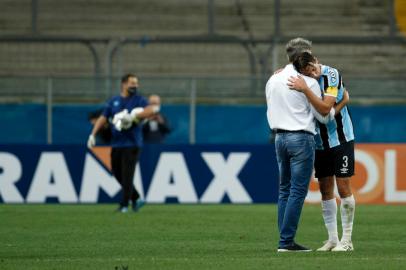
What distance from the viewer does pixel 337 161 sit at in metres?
11.6

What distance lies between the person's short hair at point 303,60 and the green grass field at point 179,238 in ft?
5.86

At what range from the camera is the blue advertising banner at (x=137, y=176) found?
67.6 feet

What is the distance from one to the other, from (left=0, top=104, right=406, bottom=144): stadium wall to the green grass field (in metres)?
3.36

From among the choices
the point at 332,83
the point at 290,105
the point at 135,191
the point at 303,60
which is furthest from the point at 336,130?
the point at 135,191

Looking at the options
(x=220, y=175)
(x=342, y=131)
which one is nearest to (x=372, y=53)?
(x=220, y=175)

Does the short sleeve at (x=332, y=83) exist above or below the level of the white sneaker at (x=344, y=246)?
above

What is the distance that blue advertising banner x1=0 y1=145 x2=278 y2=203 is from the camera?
2059cm

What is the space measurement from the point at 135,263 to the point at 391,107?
14097 mm

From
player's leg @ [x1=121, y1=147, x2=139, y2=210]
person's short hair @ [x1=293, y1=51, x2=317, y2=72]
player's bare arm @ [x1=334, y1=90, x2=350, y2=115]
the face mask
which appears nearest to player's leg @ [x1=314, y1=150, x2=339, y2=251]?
player's bare arm @ [x1=334, y1=90, x2=350, y2=115]

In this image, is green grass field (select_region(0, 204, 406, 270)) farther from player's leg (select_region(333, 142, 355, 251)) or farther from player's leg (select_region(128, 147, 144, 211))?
player's leg (select_region(128, 147, 144, 211))

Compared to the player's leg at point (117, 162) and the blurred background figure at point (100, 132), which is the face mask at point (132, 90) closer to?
the player's leg at point (117, 162)

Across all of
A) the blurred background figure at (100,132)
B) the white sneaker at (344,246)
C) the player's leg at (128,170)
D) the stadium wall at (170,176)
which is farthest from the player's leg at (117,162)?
the white sneaker at (344,246)

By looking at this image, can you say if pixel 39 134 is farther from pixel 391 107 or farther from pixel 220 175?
pixel 391 107

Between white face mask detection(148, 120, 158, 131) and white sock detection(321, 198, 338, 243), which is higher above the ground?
white face mask detection(148, 120, 158, 131)
